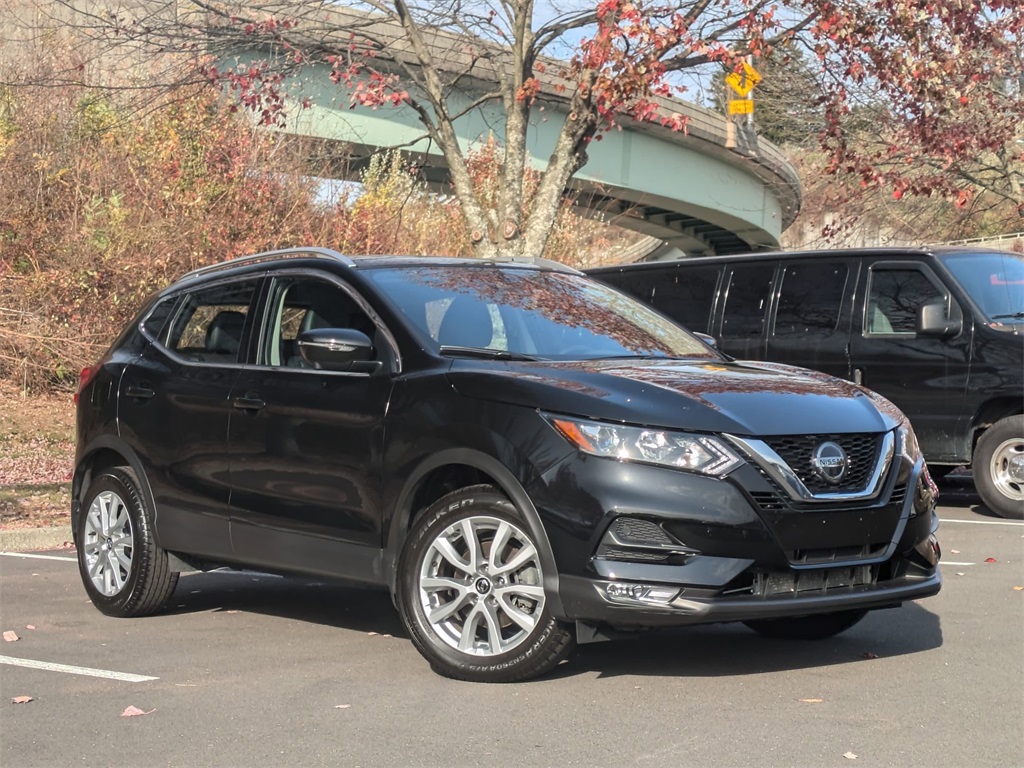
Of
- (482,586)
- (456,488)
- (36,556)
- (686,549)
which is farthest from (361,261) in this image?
(36,556)

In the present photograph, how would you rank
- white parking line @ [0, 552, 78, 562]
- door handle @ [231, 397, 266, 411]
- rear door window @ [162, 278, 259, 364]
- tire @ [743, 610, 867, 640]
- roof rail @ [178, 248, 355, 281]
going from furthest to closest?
white parking line @ [0, 552, 78, 562] → rear door window @ [162, 278, 259, 364] → roof rail @ [178, 248, 355, 281] → door handle @ [231, 397, 266, 411] → tire @ [743, 610, 867, 640]

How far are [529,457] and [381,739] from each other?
123cm

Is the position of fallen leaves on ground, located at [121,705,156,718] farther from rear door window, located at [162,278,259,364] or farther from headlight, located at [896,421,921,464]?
headlight, located at [896,421,921,464]

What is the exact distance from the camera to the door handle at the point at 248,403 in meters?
6.89

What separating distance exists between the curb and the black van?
6071mm

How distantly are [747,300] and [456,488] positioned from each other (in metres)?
7.72

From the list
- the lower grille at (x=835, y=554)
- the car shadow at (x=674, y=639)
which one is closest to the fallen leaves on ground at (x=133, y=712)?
the car shadow at (x=674, y=639)

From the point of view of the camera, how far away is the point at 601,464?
18.0 ft

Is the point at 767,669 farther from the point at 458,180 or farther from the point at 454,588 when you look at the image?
the point at 458,180

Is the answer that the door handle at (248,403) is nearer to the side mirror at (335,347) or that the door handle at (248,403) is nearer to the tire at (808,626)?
the side mirror at (335,347)

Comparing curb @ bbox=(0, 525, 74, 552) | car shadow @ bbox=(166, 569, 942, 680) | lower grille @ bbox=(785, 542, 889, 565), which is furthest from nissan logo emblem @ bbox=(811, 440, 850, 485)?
curb @ bbox=(0, 525, 74, 552)

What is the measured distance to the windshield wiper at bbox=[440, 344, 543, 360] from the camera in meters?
6.31

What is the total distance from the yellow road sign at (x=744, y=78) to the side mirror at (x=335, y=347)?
965cm

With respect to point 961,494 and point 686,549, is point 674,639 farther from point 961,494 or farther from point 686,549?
point 961,494
